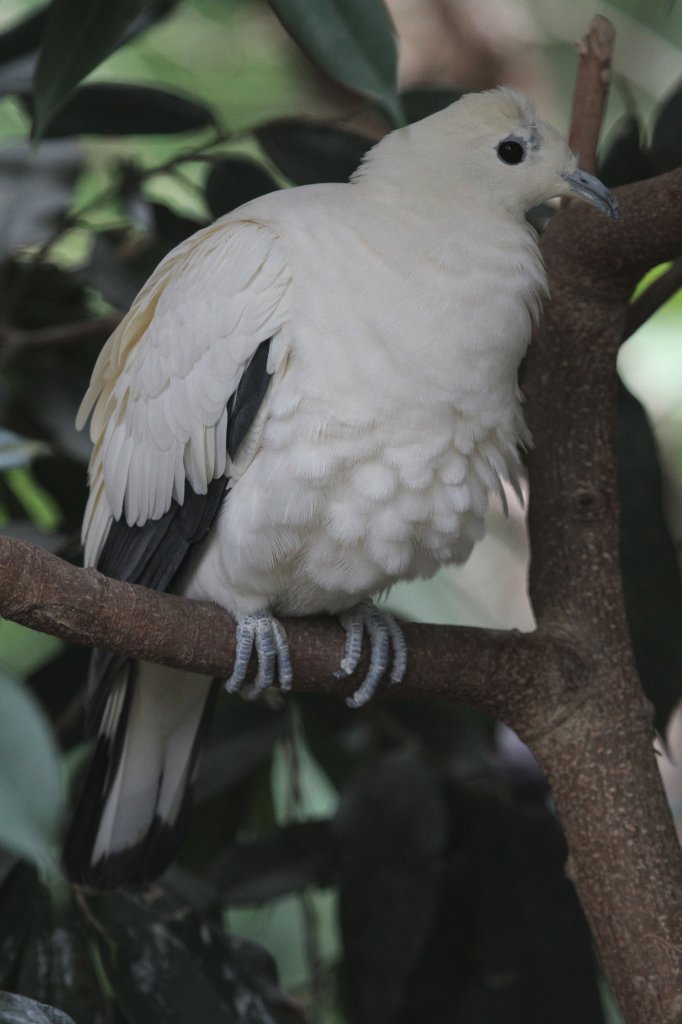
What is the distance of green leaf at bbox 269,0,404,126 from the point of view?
854mm

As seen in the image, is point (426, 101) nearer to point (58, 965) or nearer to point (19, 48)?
point (19, 48)

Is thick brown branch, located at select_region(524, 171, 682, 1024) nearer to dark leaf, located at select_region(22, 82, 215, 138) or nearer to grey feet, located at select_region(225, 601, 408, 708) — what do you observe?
grey feet, located at select_region(225, 601, 408, 708)

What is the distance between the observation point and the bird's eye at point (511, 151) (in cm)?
109

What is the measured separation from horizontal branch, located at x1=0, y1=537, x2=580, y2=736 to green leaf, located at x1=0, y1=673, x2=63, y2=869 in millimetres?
174

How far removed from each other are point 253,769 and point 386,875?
25cm

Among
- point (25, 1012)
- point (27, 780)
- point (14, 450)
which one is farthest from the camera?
point (14, 450)

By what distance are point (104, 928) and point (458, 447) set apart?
2.02 ft

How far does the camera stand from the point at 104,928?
3.88 ft

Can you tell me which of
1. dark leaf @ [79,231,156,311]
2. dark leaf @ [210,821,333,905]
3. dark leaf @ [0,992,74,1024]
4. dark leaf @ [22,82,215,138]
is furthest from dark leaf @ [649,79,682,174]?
dark leaf @ [0,992,74,1024]

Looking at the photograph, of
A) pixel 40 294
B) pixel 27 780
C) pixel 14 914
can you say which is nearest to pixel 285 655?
pixel 14 914

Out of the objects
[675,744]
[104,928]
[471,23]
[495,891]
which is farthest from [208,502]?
[471,23]

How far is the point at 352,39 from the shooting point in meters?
0.86

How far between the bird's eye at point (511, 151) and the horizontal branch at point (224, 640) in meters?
0.45

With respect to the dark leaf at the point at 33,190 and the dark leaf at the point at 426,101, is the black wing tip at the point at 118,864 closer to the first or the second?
the dark leaf at the point at 33,190
